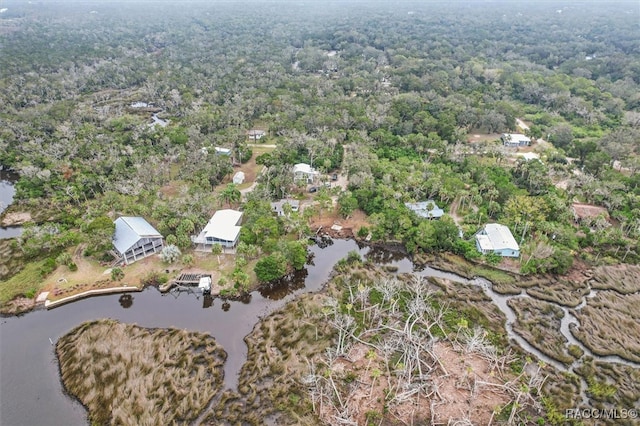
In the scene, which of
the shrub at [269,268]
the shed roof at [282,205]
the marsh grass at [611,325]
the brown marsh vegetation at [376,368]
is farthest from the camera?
the shed roof at [282,205]

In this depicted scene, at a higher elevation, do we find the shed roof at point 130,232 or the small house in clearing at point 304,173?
the shed roof at point 130,232

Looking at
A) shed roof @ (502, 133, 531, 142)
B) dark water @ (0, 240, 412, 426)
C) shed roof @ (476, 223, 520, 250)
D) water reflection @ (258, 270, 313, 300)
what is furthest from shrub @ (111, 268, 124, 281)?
Answer: shed roof @ (502, 133, 531, 142)

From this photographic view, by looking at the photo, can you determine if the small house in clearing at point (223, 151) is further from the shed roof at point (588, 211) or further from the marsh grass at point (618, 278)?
the marsh grass at point (618, 278)

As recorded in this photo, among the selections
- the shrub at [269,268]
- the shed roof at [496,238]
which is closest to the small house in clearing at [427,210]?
the shed roof at [496,238]

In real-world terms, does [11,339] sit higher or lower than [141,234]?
lower

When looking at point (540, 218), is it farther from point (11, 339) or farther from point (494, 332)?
point (11, 339)

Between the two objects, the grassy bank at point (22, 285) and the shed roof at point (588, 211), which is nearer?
the grassy bank at point (22, 285)

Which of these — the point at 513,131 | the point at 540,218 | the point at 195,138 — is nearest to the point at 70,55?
the point at 195,138
